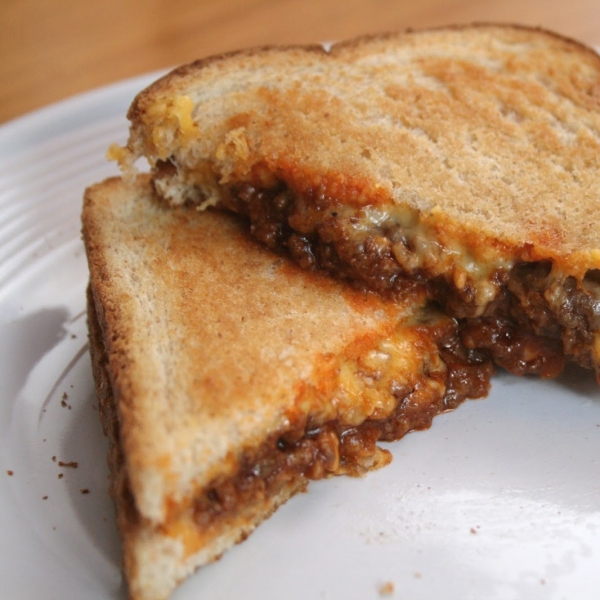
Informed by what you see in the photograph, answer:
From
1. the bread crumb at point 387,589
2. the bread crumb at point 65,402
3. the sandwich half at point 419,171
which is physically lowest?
the bread crumb at point 387,589

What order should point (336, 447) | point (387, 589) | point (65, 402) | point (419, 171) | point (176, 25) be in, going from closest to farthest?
point (387, 589), point (336, 447), point (419, 171), point (65, 402), point (176, 25)

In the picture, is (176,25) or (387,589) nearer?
(387,589)

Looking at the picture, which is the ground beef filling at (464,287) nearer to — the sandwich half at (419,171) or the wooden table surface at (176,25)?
the sandwich half at (419,171)

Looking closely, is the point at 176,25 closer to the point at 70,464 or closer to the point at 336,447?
the point at 70,464

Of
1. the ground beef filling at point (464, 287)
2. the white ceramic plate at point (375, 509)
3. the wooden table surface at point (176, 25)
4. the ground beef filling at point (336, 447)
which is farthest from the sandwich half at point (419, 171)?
the wooden table surface at point (176, 25)

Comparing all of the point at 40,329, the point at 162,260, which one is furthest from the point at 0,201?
the point at 162,260

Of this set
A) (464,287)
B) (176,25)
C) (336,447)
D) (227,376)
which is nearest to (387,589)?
(336,447)
